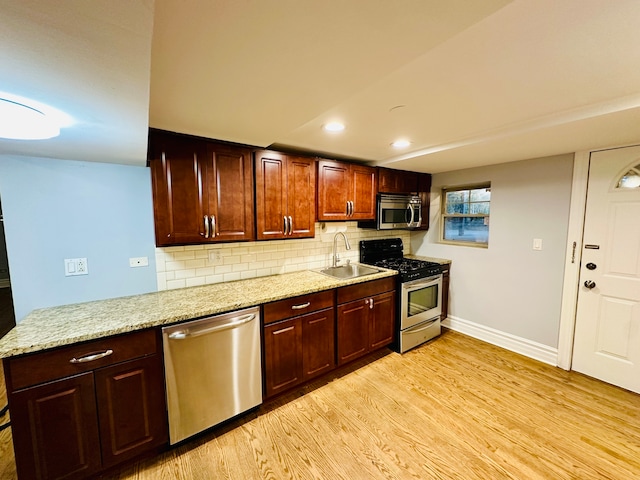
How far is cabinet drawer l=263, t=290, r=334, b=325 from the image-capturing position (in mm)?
2043

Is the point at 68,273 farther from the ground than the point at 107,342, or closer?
farther from the ground

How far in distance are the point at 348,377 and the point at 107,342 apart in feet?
6.51

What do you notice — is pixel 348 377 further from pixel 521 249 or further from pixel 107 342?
pixel 521 249

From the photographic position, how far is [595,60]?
3.78 feet

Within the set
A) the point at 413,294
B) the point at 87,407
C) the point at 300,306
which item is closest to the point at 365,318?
the point at 413,294

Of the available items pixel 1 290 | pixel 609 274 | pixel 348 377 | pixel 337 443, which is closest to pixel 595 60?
pixel 609 274

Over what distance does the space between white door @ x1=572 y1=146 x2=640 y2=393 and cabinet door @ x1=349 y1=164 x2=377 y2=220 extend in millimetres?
2013

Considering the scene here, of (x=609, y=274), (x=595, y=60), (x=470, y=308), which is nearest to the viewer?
(x=595, y=60)

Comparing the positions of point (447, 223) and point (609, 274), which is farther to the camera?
point (447, 223)

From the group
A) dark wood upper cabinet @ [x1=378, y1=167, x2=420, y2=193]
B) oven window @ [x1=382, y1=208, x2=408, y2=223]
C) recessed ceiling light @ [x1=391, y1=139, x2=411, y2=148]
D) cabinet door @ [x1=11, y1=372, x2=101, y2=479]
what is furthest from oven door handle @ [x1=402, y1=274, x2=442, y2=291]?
cabinet door @ [x1=11, y1=372, x2=101, y2=479]

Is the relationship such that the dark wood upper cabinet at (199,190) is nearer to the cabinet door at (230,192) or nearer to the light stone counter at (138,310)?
the cabinet door at (230,192)

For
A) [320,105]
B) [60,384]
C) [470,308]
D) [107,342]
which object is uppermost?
[320,105]

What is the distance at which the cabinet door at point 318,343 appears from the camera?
227 cm

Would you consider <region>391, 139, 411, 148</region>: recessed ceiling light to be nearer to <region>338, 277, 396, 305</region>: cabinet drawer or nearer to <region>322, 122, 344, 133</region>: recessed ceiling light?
<region>322, 122, 344, 133</region>: recessed ceiling light
